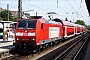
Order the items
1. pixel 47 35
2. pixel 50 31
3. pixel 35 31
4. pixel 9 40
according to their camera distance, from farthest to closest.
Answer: pixel 9 40
pixel 50 31
pixel 47 35
pixel 35 31

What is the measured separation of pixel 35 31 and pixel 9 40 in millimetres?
12732

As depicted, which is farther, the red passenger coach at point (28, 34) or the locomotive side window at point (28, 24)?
the locomotive side window at point (28, 24)

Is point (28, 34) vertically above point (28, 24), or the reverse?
point (28, 24)

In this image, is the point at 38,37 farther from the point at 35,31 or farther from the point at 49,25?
the point at 49,25

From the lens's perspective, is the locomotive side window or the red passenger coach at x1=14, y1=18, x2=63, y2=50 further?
the locomotive side window

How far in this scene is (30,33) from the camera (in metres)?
18.8

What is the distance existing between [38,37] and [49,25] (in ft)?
15.5

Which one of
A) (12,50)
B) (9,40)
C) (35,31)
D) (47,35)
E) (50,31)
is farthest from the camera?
(9,40)

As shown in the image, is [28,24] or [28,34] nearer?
[28,34]

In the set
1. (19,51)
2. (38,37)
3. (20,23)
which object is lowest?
(19,51)

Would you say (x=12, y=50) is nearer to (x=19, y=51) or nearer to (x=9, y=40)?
(x=19, y=51)

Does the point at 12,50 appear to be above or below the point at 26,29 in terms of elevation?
below

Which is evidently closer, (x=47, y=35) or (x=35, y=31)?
(x=35, y=31)

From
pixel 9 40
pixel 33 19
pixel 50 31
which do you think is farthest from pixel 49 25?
pixel 9 40
